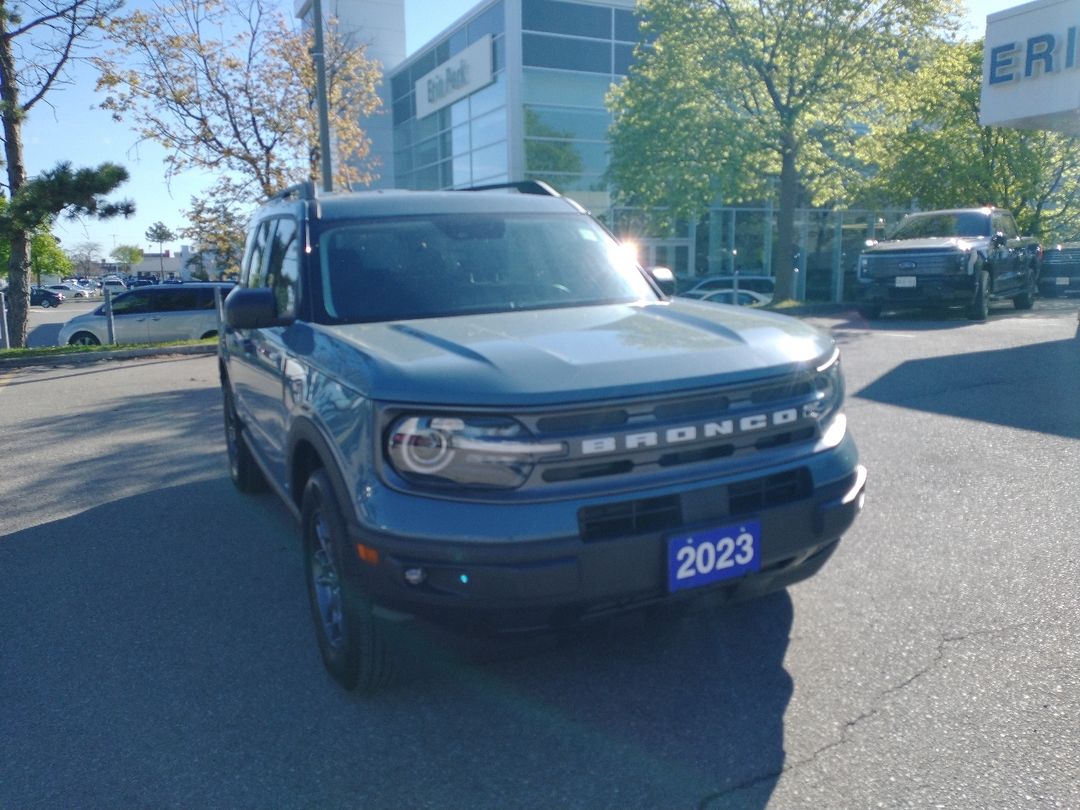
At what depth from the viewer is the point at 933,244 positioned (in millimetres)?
15070

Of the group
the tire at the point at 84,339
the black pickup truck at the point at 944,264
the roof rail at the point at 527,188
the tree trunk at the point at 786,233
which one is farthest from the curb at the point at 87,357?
the tree trunk at the point at 786,233

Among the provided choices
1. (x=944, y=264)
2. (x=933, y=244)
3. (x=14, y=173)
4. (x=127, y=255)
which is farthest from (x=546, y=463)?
(x=127, y=255)

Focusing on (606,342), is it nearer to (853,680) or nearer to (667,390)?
(667,390)

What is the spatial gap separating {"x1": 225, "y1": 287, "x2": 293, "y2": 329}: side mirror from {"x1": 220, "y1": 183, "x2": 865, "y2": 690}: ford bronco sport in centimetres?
1

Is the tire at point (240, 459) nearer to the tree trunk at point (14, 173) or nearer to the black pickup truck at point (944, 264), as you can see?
the tree trunk at point (14, 173)

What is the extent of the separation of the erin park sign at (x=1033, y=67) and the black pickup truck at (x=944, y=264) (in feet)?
10.5

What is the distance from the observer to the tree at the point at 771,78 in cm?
2000

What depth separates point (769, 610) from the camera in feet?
12.8

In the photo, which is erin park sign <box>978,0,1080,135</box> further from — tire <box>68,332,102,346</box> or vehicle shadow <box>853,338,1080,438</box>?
tire <box>68,332,102,346</box>

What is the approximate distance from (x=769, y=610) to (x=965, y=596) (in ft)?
2.88

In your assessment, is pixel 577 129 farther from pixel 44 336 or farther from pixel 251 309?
pixel 251 309

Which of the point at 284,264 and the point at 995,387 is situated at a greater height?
the point at 284,264

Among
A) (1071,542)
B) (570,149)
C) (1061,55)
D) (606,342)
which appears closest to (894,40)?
(1061,55)

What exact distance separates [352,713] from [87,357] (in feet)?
45.0
